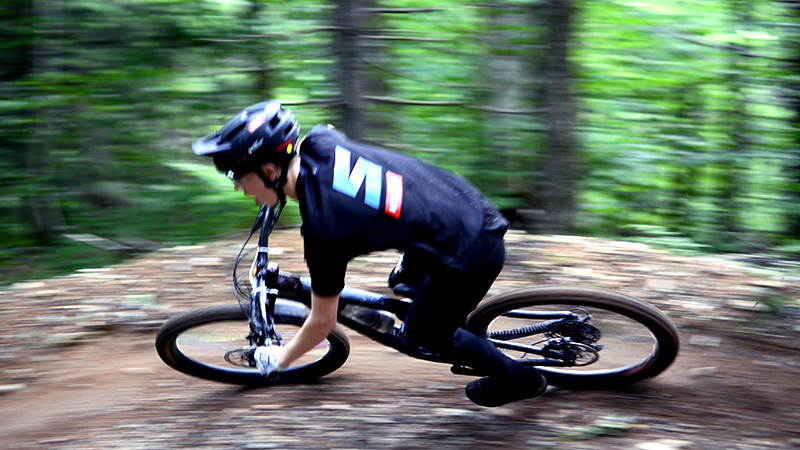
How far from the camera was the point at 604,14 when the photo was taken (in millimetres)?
6840

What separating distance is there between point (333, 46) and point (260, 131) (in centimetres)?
408

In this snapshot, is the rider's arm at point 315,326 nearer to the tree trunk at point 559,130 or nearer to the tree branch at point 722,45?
the tree trunk at point 559,130

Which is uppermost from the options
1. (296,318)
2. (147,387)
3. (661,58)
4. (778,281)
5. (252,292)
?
(661,58)

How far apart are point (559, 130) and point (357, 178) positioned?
4.17 meters

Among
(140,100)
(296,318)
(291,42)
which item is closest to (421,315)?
(296,318)

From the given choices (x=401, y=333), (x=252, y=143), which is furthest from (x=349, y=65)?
(x=252, y=143)

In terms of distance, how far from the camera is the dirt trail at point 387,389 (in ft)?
10.2

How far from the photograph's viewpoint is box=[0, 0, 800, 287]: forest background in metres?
6.20

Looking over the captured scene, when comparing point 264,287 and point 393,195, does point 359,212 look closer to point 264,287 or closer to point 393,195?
point 393,195

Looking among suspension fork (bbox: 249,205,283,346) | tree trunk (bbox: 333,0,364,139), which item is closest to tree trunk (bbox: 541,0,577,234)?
tree trunk (bbox: 333,0,364,139)

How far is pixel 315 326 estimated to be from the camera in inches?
108

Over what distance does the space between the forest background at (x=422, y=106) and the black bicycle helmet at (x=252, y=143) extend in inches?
147

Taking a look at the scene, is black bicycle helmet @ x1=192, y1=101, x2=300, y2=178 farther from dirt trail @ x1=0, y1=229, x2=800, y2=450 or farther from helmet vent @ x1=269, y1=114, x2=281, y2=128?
dirt trail @ x1=0, y1=229, x2=800, y2=450

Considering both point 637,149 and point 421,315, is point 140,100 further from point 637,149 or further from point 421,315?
point 637,149
